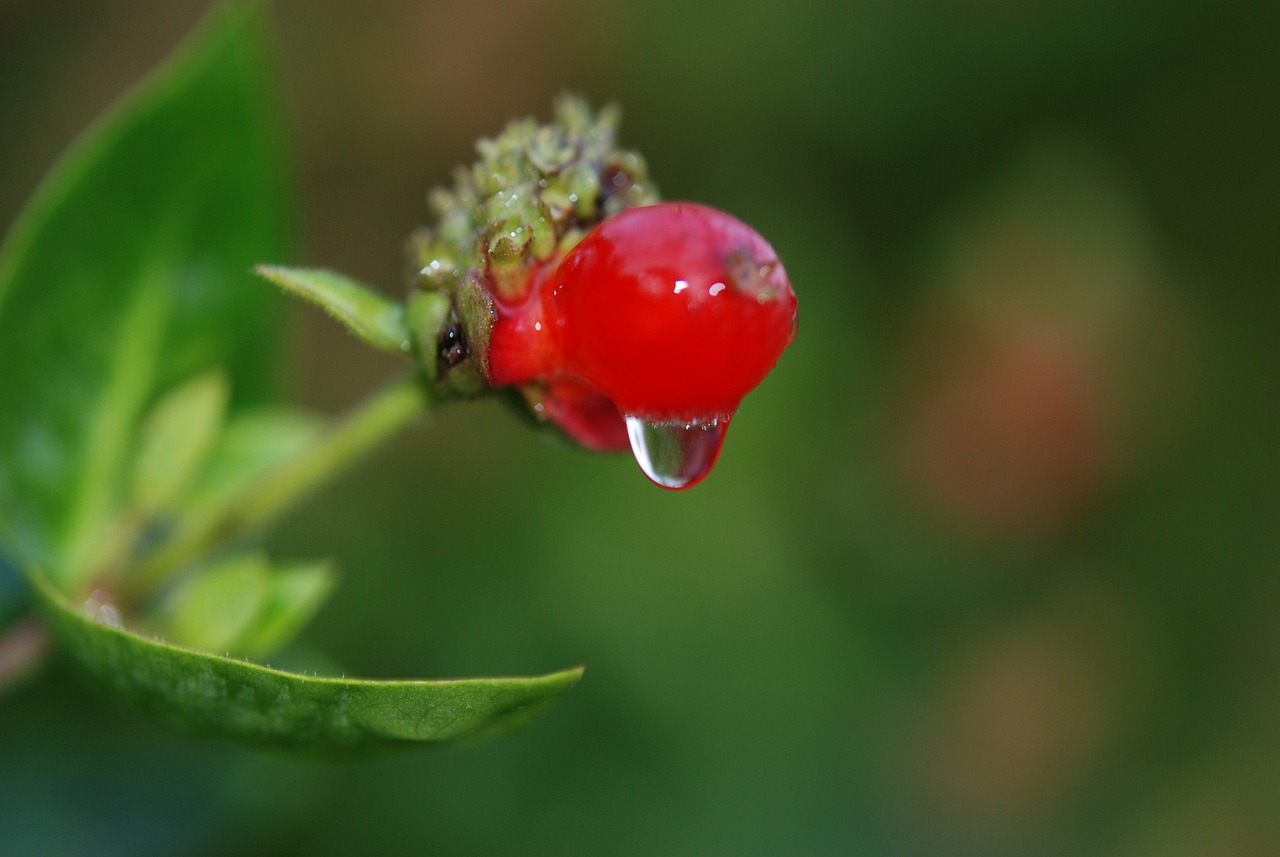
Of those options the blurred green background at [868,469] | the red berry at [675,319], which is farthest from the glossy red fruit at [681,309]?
the blurred green background at [868,469]

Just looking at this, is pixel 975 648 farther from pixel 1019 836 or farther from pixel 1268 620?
pixel 1268 620

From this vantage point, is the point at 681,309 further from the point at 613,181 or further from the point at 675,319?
the point at 613,181

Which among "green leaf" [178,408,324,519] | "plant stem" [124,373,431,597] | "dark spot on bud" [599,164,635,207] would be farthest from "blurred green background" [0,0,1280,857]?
"dark spot on bud" [599,164,635,207]

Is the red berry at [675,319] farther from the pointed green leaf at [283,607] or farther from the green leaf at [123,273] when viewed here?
the green leaf at [123,273]

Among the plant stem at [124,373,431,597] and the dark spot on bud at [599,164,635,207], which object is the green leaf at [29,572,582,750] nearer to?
the plant stem at [124,373,431,597]

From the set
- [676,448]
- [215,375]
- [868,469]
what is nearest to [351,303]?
[676,448]

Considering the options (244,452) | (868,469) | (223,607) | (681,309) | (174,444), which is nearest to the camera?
(681,309)

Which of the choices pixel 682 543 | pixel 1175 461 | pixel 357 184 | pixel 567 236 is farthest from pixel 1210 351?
pixel 567 236
